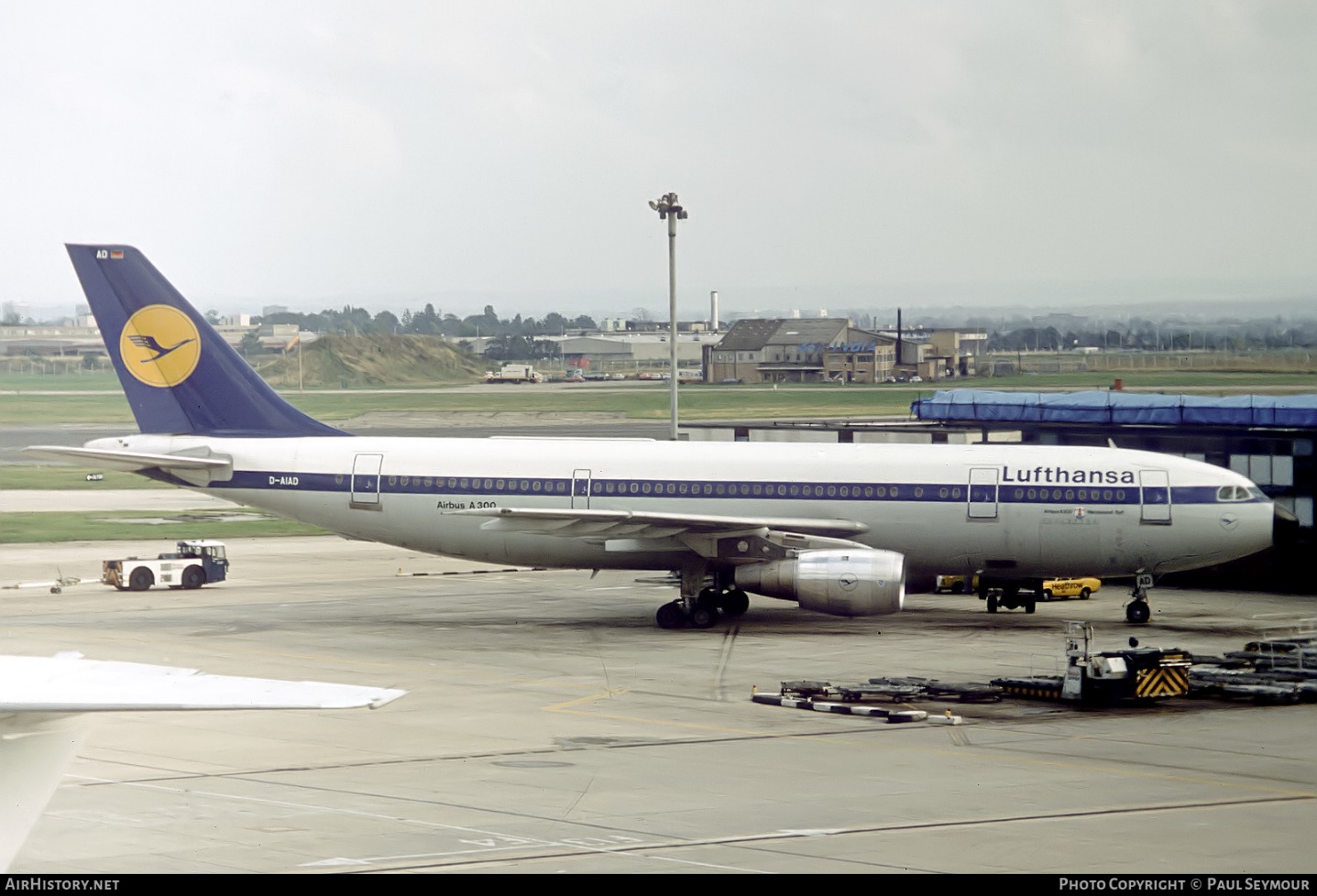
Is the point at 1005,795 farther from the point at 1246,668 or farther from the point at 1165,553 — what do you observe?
the point at 1165,553

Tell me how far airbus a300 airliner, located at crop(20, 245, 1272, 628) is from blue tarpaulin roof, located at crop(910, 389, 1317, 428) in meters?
10.1

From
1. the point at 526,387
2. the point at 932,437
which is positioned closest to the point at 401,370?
the point at 526,387

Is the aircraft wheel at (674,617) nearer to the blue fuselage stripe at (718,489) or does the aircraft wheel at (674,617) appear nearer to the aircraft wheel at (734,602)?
the aircraft wheel at (734,602)

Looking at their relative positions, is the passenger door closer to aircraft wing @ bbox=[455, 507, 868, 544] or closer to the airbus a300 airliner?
the airbus a300 airliner

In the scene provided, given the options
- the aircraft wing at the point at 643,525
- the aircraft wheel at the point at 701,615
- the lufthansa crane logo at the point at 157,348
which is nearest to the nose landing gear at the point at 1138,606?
the aircraft wing at the point at 643,525

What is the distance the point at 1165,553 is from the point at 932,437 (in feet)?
45.0

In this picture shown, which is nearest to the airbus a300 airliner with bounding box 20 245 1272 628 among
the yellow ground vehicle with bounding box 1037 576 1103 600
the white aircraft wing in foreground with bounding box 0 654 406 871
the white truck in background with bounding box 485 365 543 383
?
the yellow ground vehicle with bounding box 1037 576 1103 600

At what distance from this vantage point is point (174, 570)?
44562mm

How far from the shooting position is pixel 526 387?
161750mm

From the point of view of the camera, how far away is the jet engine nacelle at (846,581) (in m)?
34.4

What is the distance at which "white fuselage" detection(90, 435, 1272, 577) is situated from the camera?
120 ft

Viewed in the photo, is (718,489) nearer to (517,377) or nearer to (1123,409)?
(1123,409)

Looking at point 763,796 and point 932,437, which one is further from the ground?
point 932,437
